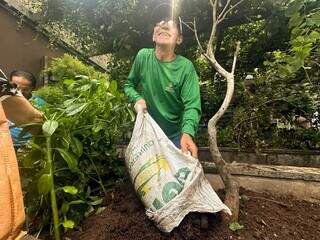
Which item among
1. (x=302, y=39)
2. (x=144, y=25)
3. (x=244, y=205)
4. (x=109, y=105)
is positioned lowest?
(x=244, y=205)

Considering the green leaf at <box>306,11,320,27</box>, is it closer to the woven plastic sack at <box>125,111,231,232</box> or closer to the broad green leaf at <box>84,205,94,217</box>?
the woven plastic sack at <box>125,111,231,232</box>

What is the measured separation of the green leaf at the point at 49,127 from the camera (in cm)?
183

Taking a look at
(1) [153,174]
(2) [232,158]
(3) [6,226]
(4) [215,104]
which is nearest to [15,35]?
(4) [215,104]

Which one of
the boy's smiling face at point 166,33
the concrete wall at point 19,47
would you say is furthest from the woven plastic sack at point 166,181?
the concrete wall at point 19,47

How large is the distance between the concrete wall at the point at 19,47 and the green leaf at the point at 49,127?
6.99 metres

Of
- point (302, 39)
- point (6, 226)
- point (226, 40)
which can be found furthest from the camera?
point (226, 40)

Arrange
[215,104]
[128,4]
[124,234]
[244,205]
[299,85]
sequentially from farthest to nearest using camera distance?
[215,104] → [128,4] → [299,85] → [244,205] → [124,234]

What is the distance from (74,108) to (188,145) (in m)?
0.72

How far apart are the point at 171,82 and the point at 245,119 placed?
7.11 feet

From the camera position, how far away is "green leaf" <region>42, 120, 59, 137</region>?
72.2 inches

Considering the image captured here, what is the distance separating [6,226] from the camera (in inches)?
35.7

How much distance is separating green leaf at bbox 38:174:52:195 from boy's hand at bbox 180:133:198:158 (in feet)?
2.54

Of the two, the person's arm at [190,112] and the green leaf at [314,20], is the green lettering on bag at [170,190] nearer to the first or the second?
the person's arm at [190,112]

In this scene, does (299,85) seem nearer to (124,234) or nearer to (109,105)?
(109,105)
